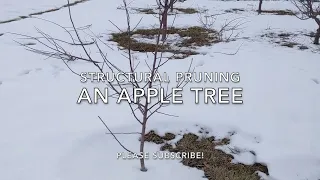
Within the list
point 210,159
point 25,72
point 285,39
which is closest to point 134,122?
point 210,159

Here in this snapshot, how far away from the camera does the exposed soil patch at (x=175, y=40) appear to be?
583cm

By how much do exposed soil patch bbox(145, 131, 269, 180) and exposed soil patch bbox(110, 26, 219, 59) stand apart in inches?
97.3

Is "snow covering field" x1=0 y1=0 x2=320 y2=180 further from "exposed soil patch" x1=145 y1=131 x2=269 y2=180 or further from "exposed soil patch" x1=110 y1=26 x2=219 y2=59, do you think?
"exposed soil patch" x1=110 y1=26 x2=219 y2=59

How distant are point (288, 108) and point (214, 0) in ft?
38.4

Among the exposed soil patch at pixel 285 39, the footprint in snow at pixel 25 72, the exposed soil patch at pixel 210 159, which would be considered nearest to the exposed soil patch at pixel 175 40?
the exposed soil patch at pixel 285 39

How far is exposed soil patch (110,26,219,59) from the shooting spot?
5828 mm

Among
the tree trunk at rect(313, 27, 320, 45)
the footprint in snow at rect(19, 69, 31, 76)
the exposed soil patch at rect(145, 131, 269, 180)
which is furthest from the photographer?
the tree trunk at rect(313, 27, 320, 45)

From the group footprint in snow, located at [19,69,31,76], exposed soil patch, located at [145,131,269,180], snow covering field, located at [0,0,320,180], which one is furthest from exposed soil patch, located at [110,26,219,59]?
exposed soil patch, located at [145,131,269,180]

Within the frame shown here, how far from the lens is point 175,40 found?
6617 mm

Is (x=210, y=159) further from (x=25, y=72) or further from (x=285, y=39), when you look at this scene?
(x=285, y=39)

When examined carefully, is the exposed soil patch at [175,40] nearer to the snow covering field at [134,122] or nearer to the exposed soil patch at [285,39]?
the snow covering field at [134,122]

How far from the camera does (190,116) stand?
3.42 metres

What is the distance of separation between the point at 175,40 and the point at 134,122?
145 inches

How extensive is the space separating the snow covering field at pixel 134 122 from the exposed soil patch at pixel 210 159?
9 cm
